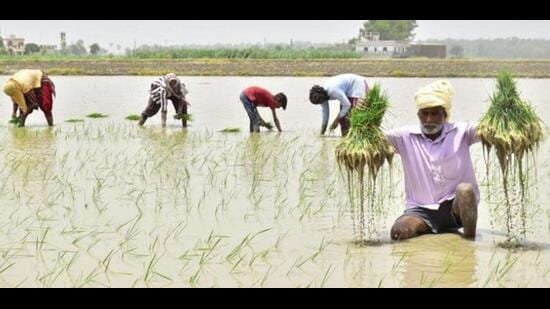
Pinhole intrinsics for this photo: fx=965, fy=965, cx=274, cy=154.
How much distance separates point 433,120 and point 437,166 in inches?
10.1

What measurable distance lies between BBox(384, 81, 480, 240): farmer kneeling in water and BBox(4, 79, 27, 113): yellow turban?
852 centimetres

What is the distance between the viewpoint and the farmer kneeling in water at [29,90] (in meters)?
12.9

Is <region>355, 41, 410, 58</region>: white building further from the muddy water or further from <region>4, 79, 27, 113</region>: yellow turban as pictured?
the muddy water

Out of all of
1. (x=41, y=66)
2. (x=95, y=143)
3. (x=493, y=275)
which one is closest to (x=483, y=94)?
(x=95, y=143)

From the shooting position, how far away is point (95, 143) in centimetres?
1138

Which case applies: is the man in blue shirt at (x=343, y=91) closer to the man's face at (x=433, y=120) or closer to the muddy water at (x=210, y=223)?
the muddy water at (x=210, y=223)

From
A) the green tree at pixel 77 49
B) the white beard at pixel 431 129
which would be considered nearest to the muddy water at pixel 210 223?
the white beard at pixel 431 129

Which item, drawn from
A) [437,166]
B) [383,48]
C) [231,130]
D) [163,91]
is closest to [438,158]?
[437,166]

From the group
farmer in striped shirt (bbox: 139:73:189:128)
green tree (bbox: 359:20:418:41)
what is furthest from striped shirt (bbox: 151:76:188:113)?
green tree (bbox: 359:20:418:41)

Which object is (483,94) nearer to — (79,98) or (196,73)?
(79,98)

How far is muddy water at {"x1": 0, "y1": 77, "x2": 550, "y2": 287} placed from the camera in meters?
4.81

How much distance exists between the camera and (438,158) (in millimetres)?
5348
